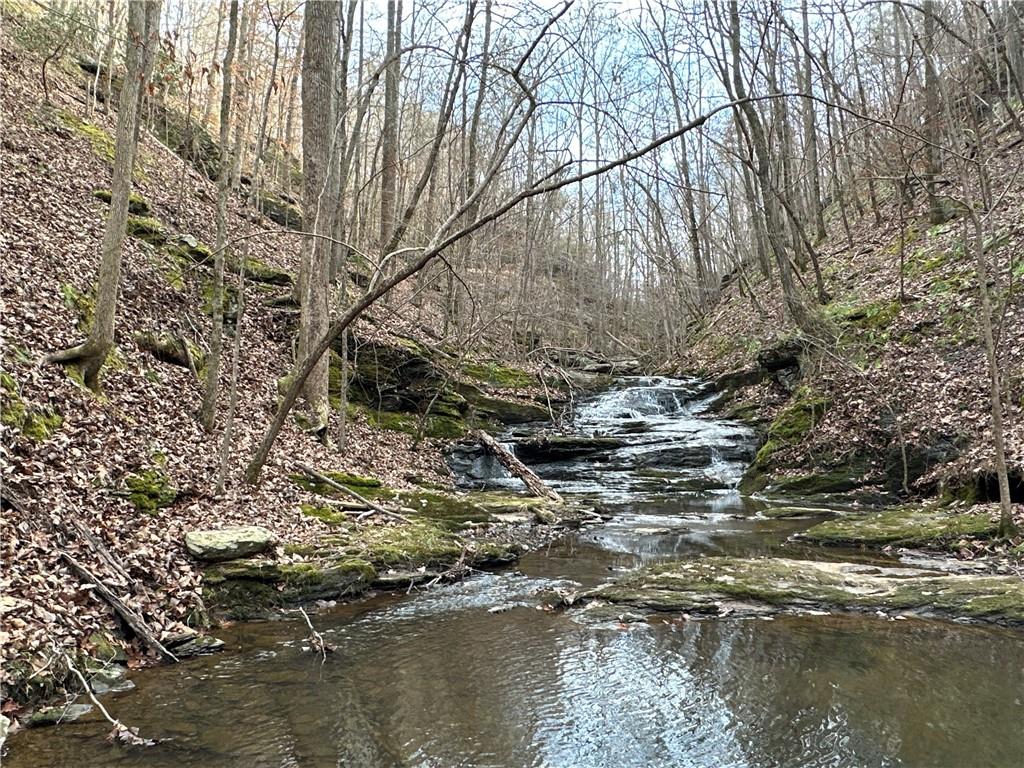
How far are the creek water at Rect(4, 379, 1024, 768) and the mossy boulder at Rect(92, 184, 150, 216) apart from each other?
34.6ft

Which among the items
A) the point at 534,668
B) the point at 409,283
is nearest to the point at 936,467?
the point at 534,668

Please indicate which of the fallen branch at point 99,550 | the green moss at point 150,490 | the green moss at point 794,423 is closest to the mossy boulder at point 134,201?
the green moss at point 150,490

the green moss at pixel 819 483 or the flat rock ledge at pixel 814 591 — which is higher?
the green moss at pixel 819 483

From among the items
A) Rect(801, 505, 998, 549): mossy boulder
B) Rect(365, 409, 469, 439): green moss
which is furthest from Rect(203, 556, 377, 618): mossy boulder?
Rect(365, 409, 469, 439): green moss

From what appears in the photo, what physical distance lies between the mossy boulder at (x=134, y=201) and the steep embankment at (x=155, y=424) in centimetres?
6

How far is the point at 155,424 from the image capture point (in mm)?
8344

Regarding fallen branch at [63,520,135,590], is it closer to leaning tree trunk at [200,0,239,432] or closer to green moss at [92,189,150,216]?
leaning tree trunk at [200,0,239,432]

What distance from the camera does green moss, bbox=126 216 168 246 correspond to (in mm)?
12336

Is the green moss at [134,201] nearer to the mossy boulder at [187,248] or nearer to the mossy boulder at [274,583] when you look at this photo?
the mossy boulder at [187,248]

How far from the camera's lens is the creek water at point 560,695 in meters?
3.54

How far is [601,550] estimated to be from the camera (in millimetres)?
8594

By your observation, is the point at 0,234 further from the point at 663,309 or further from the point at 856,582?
the point at 663,309

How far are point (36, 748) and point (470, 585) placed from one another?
4.10 m

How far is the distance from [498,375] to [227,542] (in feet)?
41.9
